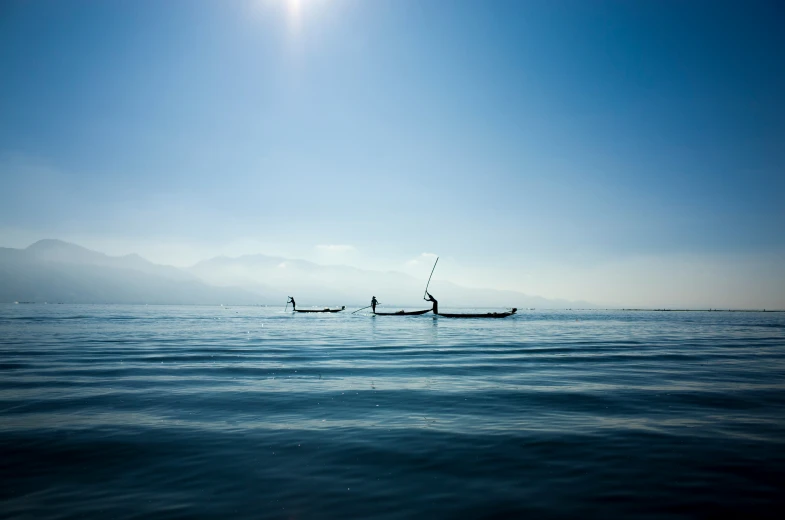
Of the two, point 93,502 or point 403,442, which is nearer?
point 93,502

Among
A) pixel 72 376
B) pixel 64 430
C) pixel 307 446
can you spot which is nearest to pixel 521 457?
pixel 307 446

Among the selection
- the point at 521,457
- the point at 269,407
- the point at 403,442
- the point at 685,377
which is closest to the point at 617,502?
the point at 521,457

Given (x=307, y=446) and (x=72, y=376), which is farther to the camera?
(x=72, y=376)

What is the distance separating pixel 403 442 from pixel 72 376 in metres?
16.4

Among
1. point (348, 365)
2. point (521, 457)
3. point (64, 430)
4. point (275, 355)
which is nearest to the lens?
point (521, 457)

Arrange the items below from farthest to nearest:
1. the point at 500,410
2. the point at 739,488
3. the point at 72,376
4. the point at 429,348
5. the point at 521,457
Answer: the point at 429,348 → the point at 72,376 → the point at 500,410 → the point at 521,457 → the point at 739,488

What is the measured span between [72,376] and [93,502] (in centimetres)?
1432

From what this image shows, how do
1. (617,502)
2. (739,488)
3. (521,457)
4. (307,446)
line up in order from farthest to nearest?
(307,446)
(521,457)
(739,488)
(617,502)

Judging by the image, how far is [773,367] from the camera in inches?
835

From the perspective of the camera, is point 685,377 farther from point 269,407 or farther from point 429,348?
point 269,407

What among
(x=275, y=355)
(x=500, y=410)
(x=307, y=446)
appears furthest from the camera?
(x=275, y=355)

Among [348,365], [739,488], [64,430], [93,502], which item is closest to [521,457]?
[739,488]

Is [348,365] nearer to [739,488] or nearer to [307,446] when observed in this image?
[307,446]

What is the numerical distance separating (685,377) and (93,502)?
69.8 feet
